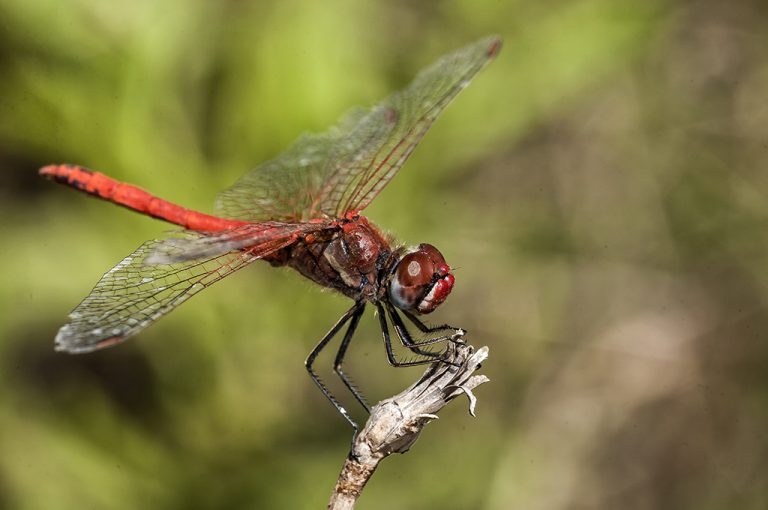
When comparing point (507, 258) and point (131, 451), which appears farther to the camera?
point (507, 258)

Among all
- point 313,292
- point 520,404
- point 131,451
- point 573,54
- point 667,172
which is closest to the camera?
point 131,451

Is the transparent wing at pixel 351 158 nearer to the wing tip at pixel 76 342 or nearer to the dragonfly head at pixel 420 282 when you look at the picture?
the dragonfly head at pixel 420 282

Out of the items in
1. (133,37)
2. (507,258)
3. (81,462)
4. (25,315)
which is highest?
(133,37)

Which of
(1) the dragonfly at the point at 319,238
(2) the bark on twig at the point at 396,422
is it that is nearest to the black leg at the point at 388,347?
(1) the dragonfly at the point at 319,238

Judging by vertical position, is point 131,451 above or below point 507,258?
below

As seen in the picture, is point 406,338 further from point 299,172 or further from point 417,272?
point 299,172

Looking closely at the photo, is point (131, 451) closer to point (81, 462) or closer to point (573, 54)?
point (81, 462)

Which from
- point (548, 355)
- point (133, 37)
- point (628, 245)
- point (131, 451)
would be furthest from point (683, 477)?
point (133, 37)
